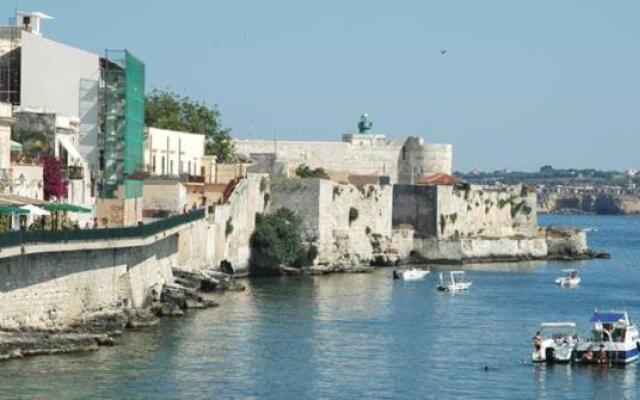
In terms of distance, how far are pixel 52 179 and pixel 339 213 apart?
3149 cm

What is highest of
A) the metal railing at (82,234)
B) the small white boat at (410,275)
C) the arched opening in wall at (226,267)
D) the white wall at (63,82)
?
the white wall at (63,82)

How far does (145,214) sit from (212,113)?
33.5 m

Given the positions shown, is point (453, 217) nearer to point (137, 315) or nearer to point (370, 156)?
point (370, 156)

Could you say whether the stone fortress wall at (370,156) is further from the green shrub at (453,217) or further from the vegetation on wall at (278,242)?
the vegetation on wall at (278,242)

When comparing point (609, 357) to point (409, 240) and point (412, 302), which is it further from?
point (409, 240)

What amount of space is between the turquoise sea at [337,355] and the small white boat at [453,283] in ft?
6.04

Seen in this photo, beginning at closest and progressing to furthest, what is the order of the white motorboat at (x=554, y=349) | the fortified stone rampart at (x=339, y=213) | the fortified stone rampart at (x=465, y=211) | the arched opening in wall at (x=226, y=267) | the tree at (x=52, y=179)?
the white motorboat at (x=554, y=349)
the tree at (x=52, y=179)
the arched opening in wall at (x=226, y=267)
the fortified stone rampart at (x=339, y=213)
the fortified stone rampart at (x=465, y=211)

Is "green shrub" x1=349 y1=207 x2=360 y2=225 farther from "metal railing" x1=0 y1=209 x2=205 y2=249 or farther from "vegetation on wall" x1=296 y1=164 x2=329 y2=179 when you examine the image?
"metal railing" x1=0 y1=209 x2=205 y2=249

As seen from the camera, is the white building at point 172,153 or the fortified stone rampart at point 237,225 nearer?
the fortified stone rampart at point 237,225

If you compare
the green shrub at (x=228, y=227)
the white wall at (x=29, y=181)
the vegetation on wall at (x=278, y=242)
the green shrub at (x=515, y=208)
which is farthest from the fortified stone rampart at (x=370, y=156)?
the white wall at (x=29, y=181)

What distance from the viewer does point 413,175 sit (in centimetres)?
11025

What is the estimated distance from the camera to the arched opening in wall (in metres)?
74.6

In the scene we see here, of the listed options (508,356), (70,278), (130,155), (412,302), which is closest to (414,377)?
(508,356)

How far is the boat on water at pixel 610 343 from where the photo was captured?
158ft
